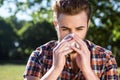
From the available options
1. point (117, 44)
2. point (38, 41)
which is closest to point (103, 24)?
point (117, 44)

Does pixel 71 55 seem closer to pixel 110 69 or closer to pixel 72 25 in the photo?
pixel 72 25

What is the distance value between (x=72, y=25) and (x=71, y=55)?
12.4 inches

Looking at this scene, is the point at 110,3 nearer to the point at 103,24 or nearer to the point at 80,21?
the point at 103,24

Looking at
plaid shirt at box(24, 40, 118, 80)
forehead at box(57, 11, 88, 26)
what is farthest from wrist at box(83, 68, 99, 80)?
forehead at box(57, 11, 88, 26)

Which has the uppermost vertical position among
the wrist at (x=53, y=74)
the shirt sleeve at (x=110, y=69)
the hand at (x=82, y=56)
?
the hand at (x=82, y=56)

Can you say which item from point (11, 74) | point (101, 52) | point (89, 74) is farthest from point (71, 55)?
point (11, 74)

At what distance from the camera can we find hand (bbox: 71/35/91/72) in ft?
15.0

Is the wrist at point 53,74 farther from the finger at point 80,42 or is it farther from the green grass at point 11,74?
the green grass at point 11,74

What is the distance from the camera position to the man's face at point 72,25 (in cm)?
466

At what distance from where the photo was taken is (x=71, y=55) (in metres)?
4.72

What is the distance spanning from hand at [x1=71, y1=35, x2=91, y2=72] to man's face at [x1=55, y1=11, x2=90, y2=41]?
98 mm

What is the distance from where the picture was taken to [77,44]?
4562mm

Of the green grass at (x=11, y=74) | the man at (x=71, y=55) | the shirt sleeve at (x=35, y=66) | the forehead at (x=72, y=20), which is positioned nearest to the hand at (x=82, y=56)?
the man at (x=71, y=55)

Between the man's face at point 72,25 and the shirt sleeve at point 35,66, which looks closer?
the man's face at point 72,25
